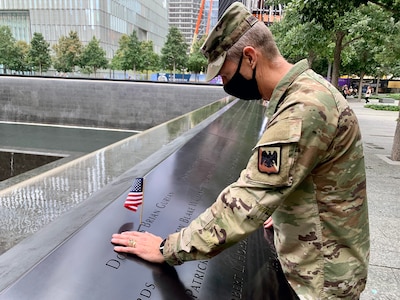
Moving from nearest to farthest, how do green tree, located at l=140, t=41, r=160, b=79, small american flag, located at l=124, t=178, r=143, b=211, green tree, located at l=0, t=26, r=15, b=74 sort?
1. small american flag, located at l=124, t=178, r=143, b=211
2. green tree, located at l=0, t=26, r=15, b=74
3. green tree, located at l=140, t=41, r=160, b=79

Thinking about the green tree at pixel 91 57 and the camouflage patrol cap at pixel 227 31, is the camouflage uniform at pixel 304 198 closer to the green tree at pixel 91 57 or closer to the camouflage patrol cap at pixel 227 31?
the camouflage patrol cap at pixel 227 31

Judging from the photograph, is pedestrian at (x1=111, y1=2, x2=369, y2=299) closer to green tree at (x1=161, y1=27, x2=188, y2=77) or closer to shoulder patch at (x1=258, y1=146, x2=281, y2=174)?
shoulder patch at (x1=258, y1=146, x2=281, y2=174)

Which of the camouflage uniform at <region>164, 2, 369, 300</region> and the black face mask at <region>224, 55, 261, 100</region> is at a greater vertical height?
the black face mask at <region>224, 55, 261, 100</region>

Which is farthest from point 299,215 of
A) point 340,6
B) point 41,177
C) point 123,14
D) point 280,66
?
point 123,14

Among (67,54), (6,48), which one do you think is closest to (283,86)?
(67,54)

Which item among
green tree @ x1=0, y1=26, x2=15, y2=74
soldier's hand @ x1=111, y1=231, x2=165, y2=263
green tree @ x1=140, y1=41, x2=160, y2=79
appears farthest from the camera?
green tree @ x1=140, y1=41, x2=160, y2=79

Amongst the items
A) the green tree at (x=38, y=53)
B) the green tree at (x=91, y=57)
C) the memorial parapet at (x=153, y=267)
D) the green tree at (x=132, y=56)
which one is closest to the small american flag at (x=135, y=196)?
the memorial parapet at (x=153, y=267)

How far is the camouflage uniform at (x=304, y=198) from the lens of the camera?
3.29 feet

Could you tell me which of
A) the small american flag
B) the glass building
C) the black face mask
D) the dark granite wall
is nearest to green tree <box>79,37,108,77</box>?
the glass building

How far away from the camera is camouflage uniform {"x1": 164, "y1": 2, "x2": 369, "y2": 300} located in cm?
100

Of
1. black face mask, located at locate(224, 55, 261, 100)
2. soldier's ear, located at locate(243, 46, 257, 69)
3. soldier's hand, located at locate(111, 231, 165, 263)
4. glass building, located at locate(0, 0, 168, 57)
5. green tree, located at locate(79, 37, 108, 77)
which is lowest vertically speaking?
soldier's hand, located at locate(111, 231, 165, 263)

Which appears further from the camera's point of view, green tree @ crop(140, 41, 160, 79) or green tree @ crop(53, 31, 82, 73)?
green tree @ crop(140, 41, 160, 79)

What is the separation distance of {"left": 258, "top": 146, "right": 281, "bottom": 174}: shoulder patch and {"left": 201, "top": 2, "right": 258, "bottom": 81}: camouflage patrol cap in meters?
0.37

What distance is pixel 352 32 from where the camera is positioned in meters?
9.38
